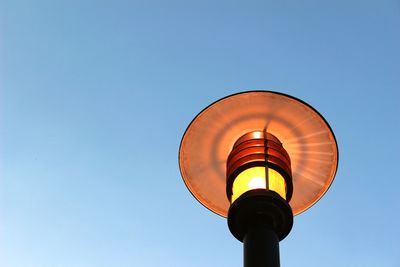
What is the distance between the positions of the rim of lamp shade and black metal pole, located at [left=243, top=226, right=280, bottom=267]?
1.08m

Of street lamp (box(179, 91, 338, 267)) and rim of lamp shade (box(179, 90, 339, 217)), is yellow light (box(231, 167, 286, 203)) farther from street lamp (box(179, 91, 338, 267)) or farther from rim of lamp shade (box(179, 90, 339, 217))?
rim of lamp shade (box(179, 90, 339, 217))

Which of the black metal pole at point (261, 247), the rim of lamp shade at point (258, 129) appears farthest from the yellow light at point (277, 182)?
the rim of lamp shade at point (258, 129)

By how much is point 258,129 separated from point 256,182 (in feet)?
2.49

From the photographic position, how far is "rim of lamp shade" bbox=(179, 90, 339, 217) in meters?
3.96

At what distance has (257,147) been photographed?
11.9ft

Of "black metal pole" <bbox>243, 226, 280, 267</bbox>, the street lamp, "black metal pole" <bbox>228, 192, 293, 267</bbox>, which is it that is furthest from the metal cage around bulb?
"black metal pole" <bbox>243, 226, 280, 267</bbox>

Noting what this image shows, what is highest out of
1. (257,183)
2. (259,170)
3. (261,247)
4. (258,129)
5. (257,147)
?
(258,129)

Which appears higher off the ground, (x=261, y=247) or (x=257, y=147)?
(x=257, y=147)

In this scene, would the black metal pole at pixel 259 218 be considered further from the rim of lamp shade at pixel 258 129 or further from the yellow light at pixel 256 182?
the rim of lamp shade at pixel 258 129

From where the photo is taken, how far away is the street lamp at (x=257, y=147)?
3.59m

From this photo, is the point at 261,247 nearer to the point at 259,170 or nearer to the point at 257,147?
the point at 259,170

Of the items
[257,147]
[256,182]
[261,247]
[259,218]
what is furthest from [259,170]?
[261,247]

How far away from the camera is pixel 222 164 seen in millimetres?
4180

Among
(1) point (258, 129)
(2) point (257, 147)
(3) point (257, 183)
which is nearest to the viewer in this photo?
(3) point (257, 183)
